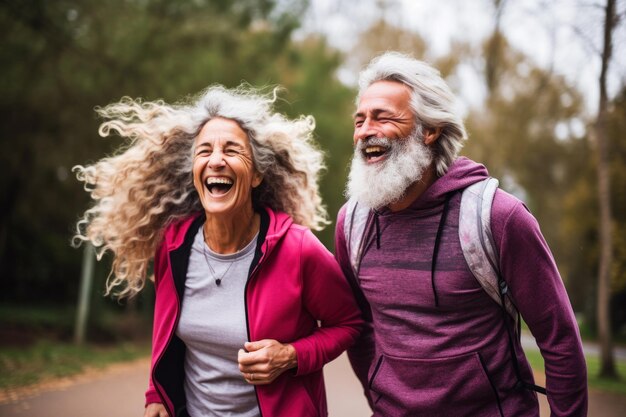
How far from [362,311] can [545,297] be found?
40.6 inches

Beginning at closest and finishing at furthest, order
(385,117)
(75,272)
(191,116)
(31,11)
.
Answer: (385,117), (191,116), (31,11), (75,272)

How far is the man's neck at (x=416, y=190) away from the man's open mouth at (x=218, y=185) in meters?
0.82

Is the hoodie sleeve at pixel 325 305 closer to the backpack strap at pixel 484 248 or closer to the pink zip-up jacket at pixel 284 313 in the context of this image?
the pink zip-up jacket at pixel 284 313

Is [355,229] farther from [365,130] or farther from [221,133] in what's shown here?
[221,133]

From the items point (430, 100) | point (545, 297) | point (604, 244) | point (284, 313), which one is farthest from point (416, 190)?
point (604, 244)

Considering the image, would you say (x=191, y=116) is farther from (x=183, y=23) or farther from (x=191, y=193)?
(x=183, y=23)

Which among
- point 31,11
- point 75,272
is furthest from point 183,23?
point 75,272

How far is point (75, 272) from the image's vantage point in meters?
17.7

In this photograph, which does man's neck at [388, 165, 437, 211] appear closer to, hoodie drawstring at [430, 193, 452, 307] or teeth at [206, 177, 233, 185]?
hoodie drawstring at [430, 193, 452, 307]

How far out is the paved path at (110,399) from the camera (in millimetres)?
6607

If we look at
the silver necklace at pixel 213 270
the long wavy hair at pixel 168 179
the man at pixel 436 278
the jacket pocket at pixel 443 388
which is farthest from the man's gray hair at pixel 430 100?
the silver necklace at pixel 213 270

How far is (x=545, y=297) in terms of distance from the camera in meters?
2.28

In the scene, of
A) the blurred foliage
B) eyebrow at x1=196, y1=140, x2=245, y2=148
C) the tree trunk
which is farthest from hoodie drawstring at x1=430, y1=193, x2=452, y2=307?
the tree trunk

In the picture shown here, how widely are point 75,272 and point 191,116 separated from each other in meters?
16.2
